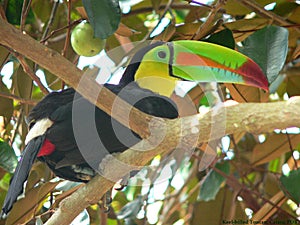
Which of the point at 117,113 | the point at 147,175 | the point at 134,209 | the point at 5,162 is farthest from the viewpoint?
the point at 147,175

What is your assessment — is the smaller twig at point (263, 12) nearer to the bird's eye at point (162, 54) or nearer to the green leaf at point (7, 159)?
the bird's eye at point (162, 54)

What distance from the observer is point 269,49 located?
2.20 metres

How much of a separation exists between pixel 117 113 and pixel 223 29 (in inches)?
27.7

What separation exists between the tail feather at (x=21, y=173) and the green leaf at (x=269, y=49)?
748mm

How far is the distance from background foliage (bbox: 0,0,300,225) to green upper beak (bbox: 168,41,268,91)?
0.09 m

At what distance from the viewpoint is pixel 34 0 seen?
9.10ft

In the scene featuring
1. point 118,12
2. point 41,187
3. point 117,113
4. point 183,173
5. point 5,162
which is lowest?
point 183,173

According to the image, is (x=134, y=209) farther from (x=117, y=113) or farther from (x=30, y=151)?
(x=117, y=113)

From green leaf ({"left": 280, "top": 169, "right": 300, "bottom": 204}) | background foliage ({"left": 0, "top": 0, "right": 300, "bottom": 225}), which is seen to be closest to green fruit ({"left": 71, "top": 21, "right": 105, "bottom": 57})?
background foliage ({"left": 0, "top": 0, "right": 300, "bottom": 225})

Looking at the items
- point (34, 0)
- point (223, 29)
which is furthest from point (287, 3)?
point (34, 0)

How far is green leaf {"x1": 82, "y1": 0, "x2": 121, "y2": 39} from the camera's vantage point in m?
1.96

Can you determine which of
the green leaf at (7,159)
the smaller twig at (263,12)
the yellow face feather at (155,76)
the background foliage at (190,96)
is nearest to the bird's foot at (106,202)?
the background foliage at (190,96)

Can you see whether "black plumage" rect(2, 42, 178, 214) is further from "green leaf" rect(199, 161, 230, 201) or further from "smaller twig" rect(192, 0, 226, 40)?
"green leaf" rect(199, 161, 230, 201)

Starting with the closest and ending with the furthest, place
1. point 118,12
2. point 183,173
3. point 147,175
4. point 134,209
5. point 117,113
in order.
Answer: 1. point 117,113
2. point 118,12
3. point 134,209
4. point 147,175
5. point 183,173
